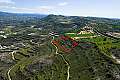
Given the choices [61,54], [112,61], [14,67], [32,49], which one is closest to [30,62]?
[14,67]

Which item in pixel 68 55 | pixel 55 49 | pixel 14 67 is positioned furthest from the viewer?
pixel 55 49

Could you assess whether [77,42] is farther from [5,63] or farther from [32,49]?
[5,63]

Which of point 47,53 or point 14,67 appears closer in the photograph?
point 14,67

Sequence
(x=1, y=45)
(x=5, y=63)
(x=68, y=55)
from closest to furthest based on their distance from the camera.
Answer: (x=5, y=63) → (x=68, y=55) → (x=1, y=45)

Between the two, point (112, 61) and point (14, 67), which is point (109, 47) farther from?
point (14, 67)

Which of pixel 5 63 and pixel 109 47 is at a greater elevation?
pixel 109 47

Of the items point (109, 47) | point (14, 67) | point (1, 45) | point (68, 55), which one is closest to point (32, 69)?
point (14, 67)

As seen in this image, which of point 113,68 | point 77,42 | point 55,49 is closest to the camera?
point 113,68

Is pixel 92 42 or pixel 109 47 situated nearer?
pixel 109 47

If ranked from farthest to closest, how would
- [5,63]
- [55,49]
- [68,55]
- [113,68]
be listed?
[55,49] < [68,55] < [5,63] < [113,68]
